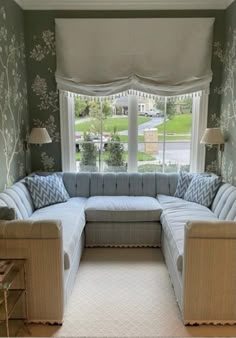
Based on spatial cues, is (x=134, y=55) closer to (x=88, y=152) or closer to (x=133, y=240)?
(x=88, y=152)

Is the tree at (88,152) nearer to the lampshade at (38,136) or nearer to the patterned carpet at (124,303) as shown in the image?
the lampshade at (38,136)

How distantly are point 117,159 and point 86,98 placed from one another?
919 millimetres

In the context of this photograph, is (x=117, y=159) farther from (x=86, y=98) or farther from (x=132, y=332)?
(x=132, y=332)

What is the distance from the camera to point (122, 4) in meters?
3.82

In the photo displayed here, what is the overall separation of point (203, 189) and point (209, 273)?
1.52 meters

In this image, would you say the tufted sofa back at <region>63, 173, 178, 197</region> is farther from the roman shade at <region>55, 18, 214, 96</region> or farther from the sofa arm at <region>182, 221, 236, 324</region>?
the sofa arm at <region>182, 221, 236, 324</region>

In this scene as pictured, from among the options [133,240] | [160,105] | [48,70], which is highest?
[48,70]

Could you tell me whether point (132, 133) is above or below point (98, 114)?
below

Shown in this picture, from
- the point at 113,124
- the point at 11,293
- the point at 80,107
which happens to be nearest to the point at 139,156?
the point at 113,124

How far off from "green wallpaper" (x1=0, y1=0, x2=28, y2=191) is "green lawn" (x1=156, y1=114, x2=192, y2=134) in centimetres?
182

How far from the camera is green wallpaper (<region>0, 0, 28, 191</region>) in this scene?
329cm

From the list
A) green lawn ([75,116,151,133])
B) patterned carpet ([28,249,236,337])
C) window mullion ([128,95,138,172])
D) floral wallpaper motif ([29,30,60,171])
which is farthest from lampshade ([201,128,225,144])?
floral wallpaper motif ([29,30,60,171])

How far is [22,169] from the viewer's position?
3928 millimetres

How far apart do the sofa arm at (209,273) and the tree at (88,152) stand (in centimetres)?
235
